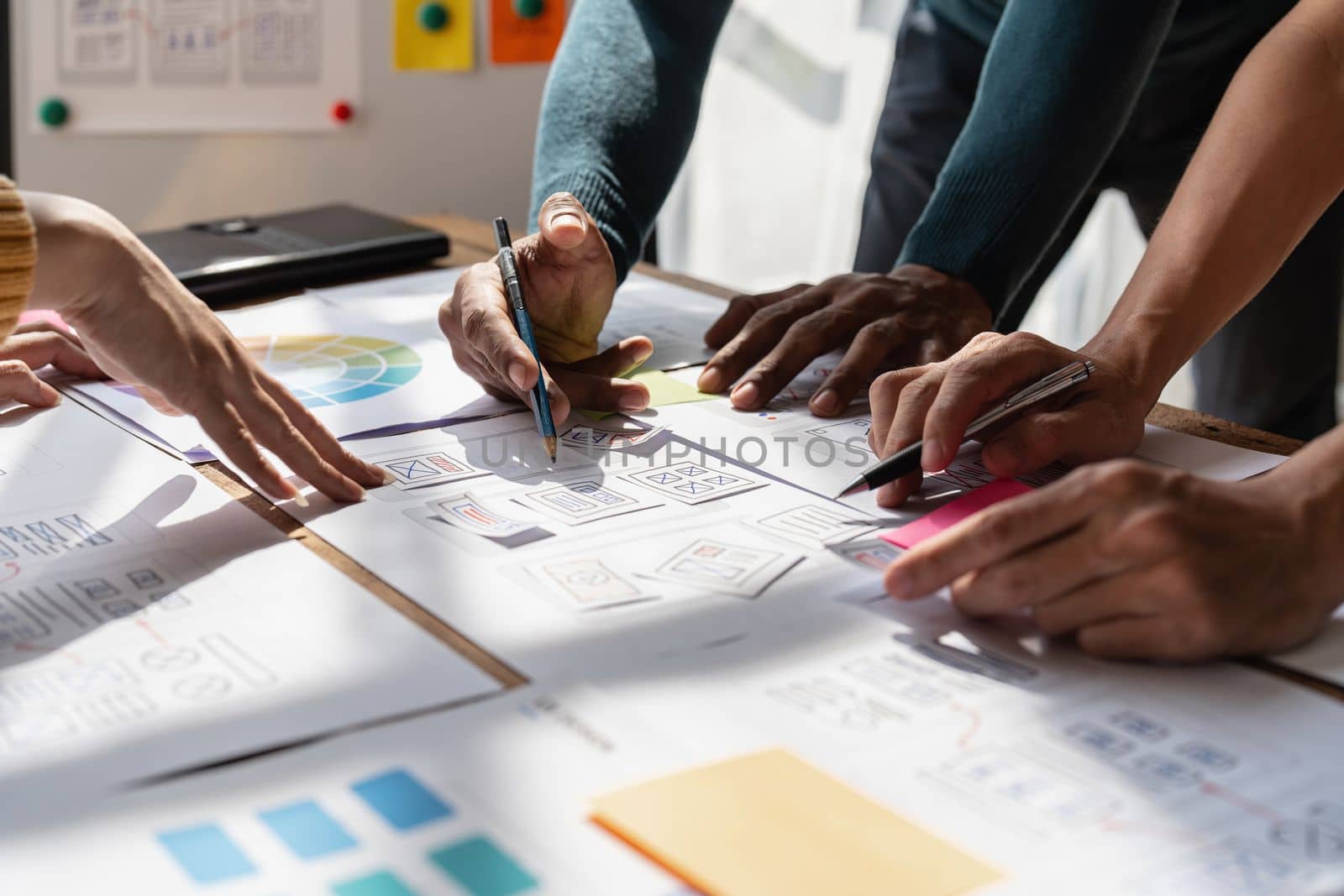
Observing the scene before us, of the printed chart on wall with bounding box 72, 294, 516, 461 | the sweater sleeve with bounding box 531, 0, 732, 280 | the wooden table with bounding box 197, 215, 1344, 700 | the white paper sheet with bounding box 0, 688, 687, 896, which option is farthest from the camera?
the sweater sleeve with bounding box 531, 0, 732, 280

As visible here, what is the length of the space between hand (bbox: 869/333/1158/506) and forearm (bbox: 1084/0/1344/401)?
0.06 meters

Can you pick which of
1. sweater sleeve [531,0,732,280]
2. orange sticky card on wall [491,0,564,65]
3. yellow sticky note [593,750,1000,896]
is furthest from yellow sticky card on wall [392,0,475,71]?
yellow sticky note [593,750,1000,896]

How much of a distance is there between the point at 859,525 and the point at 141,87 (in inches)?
62.4

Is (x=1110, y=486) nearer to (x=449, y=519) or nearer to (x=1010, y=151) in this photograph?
(x=449, y=519)

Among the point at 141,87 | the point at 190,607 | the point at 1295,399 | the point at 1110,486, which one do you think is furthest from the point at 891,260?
the point at 141,87

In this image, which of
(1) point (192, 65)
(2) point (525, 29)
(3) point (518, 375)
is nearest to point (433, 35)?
(2) point (525, 29)

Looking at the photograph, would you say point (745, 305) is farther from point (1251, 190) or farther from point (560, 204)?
point (1251, 190)

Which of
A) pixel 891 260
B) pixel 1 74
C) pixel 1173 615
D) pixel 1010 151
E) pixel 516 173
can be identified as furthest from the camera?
pixel 516 173

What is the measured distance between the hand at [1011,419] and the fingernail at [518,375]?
23cm

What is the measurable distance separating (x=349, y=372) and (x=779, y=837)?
675mm

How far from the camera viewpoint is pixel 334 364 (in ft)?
3.40

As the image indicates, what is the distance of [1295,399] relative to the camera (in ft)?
5.06

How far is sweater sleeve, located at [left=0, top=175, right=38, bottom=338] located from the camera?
62 cm

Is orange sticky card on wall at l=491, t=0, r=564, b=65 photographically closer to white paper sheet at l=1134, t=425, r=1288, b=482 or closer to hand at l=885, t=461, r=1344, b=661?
white paper sheet at l=1134, t=425, r=1288, b=482
